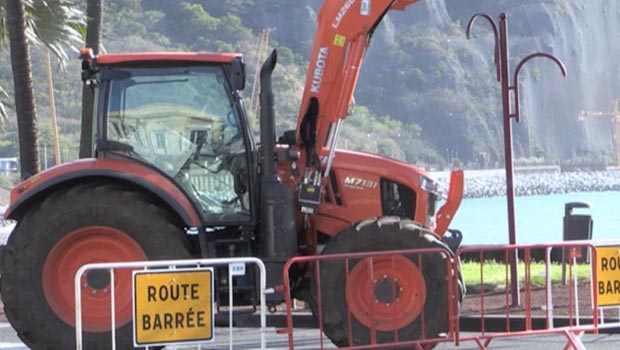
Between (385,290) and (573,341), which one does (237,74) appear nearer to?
(385,290)

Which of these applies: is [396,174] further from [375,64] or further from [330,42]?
[375,64]

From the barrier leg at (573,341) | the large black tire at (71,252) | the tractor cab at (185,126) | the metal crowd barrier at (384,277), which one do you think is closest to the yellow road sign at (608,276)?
the barrier leg at (573,341)

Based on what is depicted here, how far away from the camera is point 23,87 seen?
1673cm

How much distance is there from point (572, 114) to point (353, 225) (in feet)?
121

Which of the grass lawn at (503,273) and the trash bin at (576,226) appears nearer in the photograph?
the grass lawn at (503,273)

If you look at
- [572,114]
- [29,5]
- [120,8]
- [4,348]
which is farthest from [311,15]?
[4,348]

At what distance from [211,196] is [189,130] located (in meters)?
0.60

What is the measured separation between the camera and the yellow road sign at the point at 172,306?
834cm

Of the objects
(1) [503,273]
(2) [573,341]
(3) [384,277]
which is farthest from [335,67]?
(1) [503,273]

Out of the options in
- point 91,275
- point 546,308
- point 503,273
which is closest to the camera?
point 91,275

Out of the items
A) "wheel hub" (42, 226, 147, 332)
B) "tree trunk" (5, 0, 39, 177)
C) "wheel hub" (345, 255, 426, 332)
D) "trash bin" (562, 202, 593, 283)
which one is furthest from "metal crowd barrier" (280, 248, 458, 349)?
"tree trunk" (5, 0, 39, 177)

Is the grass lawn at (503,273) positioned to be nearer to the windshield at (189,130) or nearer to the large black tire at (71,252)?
the windshield at (189,130)

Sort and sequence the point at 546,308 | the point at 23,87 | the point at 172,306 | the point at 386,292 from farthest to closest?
the point at 23,87
the point at 546,308
the point at 386,292
the point at 172,306

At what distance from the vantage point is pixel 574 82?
46938 millimetres
